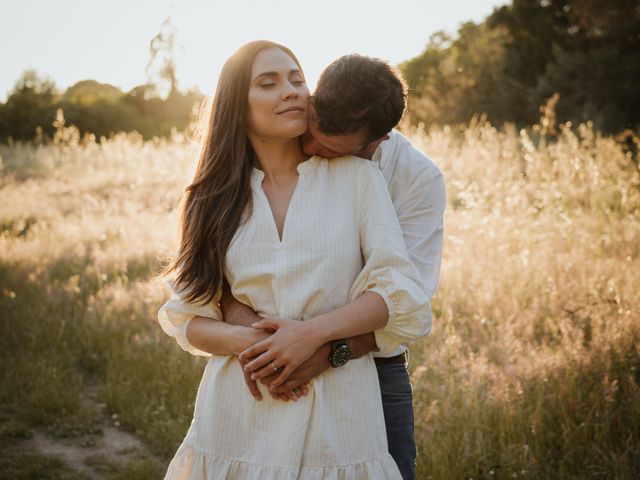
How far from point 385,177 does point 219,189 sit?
0.60 meters

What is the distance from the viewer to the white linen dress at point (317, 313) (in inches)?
76.1

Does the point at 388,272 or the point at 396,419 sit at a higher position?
the point at 388,272

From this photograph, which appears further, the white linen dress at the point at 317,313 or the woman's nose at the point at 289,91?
the woman's nose at the point at 289,91

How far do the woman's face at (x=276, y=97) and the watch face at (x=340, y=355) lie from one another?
747mm

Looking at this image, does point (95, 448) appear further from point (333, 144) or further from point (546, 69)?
point (546, 69)

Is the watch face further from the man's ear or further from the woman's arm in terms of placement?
the man's ear

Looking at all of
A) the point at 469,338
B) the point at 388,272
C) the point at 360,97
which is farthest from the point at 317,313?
the point at 469,338

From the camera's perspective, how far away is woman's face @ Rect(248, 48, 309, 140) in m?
2.16

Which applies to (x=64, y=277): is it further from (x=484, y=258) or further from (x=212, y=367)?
(x=212, y=367)

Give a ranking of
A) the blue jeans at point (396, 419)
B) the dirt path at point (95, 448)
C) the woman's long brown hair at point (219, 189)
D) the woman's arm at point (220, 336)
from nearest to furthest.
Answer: the woman's arm at point (220, 336)
the woman's long brown hair at point (219, 189)
the blue jeans at point (396, 419)
the dirt path at point (95, 448)

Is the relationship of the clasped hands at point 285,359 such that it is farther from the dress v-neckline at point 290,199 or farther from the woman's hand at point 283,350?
the dress v-neckline at point 290,199

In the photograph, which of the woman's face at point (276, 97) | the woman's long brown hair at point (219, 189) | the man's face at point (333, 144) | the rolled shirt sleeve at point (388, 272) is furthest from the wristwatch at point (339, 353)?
the woman's face at point (276, 97)

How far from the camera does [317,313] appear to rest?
202 centimetres

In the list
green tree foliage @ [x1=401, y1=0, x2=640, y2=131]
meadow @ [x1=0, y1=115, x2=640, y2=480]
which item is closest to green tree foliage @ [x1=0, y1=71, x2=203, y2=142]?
green tree foliage @ [x1=401, y1=0, x2=640, y2=131]
